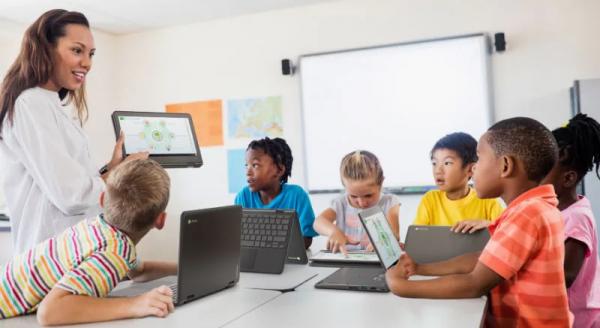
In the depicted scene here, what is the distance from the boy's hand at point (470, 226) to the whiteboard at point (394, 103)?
200 cm

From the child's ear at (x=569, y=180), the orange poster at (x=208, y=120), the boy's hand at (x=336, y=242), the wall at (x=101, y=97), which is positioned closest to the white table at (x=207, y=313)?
the boy's hand at (x=336, y=242)

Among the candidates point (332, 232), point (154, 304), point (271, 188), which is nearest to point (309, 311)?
point (154, 304)

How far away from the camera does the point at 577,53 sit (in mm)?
3227

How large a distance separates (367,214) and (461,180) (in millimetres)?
937

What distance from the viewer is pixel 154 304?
44.7 inches

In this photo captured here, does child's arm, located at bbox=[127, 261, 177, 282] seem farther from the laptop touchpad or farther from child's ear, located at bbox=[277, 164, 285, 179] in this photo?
child's ear, located at bbox=[277, 164, 285, 179]

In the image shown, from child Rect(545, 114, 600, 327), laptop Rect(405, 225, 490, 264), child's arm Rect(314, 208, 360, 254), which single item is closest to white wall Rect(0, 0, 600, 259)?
child's arm Rect(314, 208, 360, 254)

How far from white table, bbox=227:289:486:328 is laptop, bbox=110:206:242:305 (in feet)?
0.63

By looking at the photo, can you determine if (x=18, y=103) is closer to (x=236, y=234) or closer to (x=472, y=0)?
(x=236, y=234)

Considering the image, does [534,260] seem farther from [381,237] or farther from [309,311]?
[309,311]

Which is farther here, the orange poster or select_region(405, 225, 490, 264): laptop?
the orange poster

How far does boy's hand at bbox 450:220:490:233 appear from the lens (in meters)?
1.51

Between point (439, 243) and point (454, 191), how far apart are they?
64 centimetres

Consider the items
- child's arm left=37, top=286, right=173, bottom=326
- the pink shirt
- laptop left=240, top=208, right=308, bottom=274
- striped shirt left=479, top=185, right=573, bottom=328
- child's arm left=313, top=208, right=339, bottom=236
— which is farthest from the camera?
child's arm left=313, top=208, right=339, bottom=236
